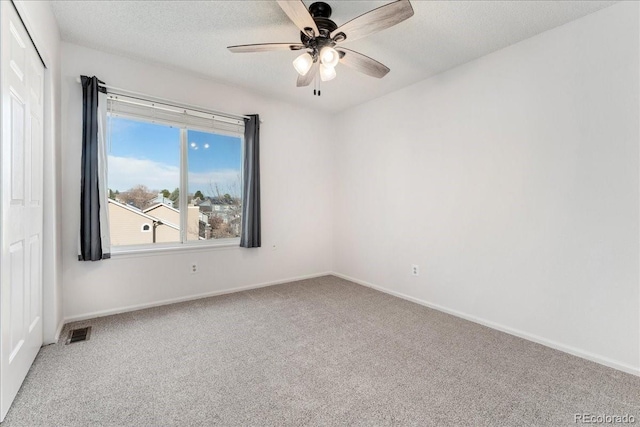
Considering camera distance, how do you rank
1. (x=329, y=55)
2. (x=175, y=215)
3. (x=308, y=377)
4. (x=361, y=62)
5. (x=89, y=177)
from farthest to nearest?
1. (x=175, y=215)
2. (x=89, y=177)
3. (x=361, y=62)
4. (x=329, y=55)
5. (x=308, y=377)

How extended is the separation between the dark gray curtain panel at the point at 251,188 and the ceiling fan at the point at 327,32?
1457 mm

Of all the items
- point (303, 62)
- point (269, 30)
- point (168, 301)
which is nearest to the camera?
point (303, 62)

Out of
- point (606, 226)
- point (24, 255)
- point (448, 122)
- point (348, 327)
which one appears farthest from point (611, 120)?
point (24, 255)

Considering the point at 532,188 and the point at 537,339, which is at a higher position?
the point at 532,188

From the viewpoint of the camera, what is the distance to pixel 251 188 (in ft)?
12.1

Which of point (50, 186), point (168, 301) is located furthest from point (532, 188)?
point (50, 186)

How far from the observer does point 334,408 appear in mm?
1634

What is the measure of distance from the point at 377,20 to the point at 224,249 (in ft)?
9.60

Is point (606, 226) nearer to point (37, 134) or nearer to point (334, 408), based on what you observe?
point (334, 408)

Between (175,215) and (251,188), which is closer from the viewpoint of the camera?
(175,215)

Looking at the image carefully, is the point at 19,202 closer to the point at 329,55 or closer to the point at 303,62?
the point at 303,62

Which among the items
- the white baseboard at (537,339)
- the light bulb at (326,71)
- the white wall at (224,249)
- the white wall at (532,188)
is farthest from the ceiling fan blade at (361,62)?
the white baseboard at (537,339)

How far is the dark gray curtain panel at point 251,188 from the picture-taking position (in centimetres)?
370

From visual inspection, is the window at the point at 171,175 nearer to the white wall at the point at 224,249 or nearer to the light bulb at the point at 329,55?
the white wall at the point at 224,249
